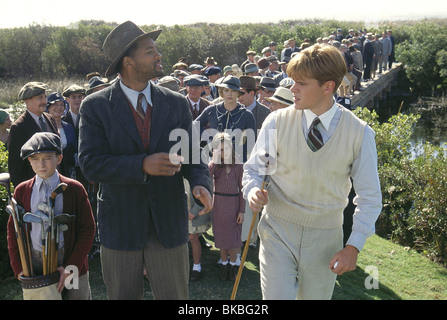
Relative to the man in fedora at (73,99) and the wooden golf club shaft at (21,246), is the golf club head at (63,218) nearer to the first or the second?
the wooden golf club shaft at (21,246)

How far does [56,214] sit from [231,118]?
343cm

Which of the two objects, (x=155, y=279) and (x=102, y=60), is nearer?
(x=155, y=279)

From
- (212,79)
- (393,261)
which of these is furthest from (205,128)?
(212,79)

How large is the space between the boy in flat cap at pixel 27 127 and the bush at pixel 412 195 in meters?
6.10

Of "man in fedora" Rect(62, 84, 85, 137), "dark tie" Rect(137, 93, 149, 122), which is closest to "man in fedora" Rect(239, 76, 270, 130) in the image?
"man in fedora" Rect(62, 84, 85, 137)

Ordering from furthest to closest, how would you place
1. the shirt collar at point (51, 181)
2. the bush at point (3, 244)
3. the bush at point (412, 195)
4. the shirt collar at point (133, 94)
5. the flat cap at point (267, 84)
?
the flat cap at point (267, 84)
the bush at point (412, 195)
the bush at point (3, 244)
the shirt collar at point (51, 181)
the shirt collar at point (133, 94)

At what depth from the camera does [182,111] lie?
314 cm

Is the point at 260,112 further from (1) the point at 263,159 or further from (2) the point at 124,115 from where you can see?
(2) the point at 124,115

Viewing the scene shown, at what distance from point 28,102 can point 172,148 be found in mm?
2983

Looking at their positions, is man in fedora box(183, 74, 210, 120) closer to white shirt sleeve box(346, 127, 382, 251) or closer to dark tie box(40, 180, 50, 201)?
dark tie box(40, 180, 50, 201)

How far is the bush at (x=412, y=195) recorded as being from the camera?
787 centimetres

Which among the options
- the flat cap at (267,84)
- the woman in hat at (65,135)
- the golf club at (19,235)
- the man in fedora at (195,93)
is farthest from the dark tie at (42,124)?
the flat cap at (267,84)

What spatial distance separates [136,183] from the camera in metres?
2.84
